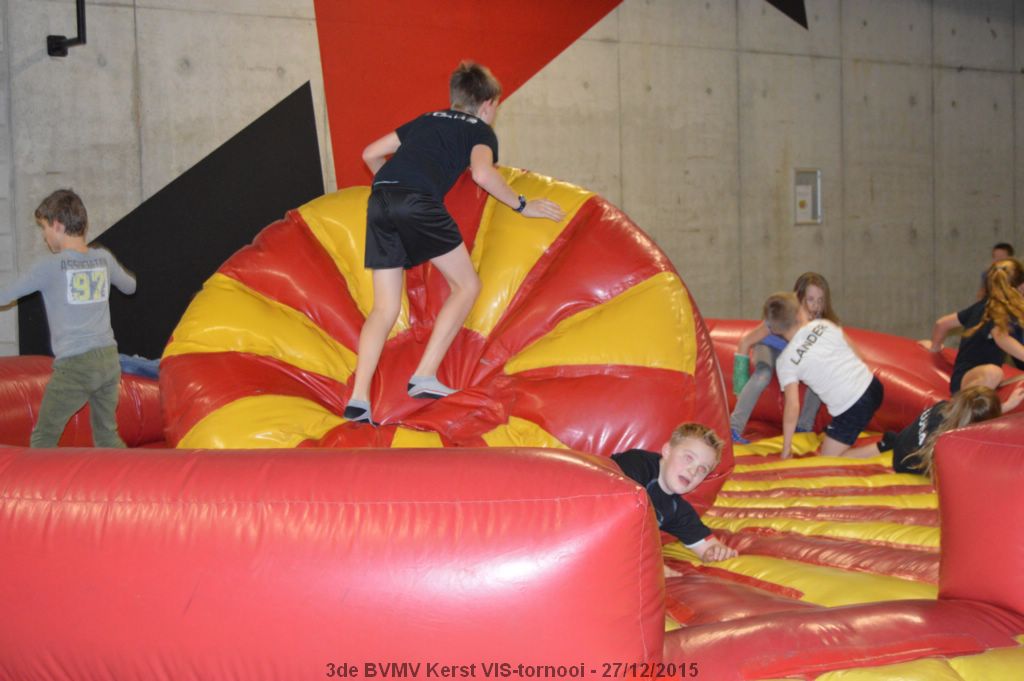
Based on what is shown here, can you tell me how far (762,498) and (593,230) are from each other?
122 cm

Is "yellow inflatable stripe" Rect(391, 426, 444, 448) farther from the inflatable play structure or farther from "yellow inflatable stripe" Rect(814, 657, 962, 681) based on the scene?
"yellow inflatable stripe" Rect(814, 657, 962, 681)

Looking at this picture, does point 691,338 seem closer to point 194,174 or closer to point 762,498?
point 762,498

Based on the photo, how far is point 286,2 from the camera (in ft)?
20.7

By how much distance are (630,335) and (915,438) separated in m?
1.37

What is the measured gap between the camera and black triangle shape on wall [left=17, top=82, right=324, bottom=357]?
594 centimetres

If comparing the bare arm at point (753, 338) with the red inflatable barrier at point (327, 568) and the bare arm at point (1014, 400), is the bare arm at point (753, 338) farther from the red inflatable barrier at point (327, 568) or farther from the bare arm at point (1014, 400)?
the red inflatable barrier at point (327, 568)

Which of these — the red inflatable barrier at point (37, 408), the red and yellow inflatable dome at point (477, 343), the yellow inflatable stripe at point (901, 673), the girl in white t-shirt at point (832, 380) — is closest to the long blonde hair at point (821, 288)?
the girl in white t-shirt at point (832, 380)

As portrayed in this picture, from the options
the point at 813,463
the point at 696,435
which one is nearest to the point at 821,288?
the point at 813,463

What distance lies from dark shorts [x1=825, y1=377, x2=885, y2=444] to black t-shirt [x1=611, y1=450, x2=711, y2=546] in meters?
1.89

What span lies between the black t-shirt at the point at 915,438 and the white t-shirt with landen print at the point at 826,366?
0.54 metres

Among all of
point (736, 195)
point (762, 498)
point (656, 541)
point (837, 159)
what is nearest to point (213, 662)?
point (656, 541)

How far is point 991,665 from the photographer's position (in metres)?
2.00

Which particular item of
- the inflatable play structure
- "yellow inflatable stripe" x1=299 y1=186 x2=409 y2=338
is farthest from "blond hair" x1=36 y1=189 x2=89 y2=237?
the inflatable play structure

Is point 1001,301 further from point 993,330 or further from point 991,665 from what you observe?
point 991,665
